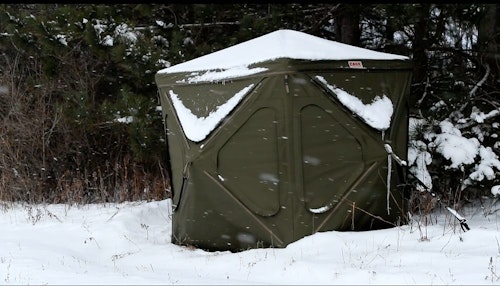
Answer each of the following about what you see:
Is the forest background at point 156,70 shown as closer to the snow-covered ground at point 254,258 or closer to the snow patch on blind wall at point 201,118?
the snow-covered ground at point 254,258

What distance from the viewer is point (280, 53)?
16.8 ft

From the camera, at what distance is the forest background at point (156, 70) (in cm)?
729

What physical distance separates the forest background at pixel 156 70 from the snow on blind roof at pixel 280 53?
193 centimetres

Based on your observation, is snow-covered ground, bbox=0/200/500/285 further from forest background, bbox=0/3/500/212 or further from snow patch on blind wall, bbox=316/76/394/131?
forest background, bbox=0/3/500/212

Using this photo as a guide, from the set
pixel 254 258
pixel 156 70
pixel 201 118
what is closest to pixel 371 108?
pixel 201 118

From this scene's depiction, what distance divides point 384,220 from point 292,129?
127 cm

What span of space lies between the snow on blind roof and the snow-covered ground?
1568mm

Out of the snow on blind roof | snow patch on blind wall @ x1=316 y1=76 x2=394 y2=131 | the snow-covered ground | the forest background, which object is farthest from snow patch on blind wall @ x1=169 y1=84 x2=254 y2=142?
the forest background

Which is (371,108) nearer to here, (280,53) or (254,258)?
(280,53)

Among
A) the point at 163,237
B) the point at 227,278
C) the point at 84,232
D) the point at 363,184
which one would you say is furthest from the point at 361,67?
the point at 84,232

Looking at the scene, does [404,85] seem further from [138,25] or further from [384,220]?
[138,25]

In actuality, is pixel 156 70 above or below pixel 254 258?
above

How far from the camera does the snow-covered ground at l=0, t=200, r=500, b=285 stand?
411 cm

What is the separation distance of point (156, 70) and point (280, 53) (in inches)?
143
